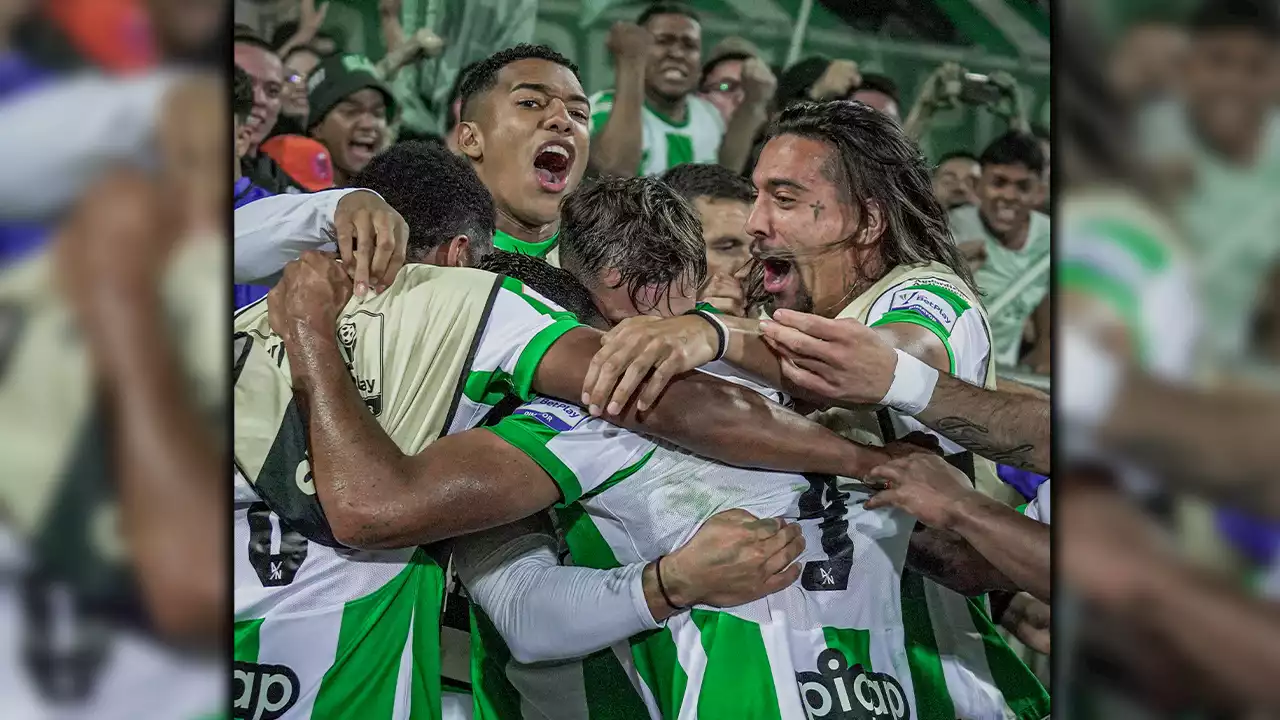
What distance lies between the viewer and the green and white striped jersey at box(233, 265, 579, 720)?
1928mm

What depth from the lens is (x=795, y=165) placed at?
2160mm

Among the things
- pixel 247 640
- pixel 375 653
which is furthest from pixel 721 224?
pixel 247 640

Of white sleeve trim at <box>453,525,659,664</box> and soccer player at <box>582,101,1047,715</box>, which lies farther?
soccer player at <box>582,101,1047,715</box>

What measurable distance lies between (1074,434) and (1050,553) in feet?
0.78

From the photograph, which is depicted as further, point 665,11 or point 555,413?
point 665,11

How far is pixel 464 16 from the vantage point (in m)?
2.06

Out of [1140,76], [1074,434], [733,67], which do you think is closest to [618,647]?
[1074,434]

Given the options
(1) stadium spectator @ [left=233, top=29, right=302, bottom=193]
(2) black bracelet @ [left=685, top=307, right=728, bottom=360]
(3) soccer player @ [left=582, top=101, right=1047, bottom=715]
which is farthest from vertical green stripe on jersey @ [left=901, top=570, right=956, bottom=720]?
(1) stadium spectator @ [left=233, top=29, right=302, bottom=193]

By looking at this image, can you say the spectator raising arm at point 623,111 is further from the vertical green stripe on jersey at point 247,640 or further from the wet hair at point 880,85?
the vertical green stripe on jersey at point 247,640

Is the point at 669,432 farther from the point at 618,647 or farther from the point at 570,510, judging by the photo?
the point at 618,647

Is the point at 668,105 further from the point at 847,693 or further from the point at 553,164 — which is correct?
the point at 847,693

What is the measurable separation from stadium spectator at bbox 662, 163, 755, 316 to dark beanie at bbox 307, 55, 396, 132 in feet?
1.70

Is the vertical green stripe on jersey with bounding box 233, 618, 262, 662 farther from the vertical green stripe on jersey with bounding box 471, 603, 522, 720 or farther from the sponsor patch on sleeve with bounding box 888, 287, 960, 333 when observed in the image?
the sponsor patch on sleeve with bounding box 888, 287, 960, 333

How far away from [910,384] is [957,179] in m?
0.45
